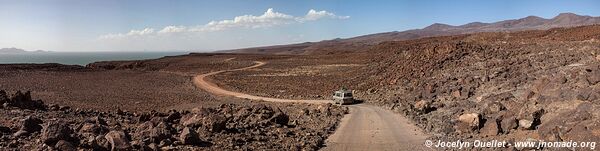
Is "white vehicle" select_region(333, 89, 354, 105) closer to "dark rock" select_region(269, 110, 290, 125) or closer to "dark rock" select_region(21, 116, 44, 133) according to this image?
"dark rock" select_region(269, 110, 290, 125)

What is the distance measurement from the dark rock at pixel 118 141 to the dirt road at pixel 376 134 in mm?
7854

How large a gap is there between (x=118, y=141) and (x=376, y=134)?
38.4 ft

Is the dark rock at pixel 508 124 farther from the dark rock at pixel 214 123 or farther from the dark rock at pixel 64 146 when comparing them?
the dark rock at pixel 64 146

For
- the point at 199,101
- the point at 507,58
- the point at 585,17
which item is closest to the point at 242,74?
the point at 199,101

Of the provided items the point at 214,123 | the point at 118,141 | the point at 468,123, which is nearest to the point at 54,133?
Answer: the point at 118,141

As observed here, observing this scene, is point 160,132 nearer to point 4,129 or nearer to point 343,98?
point 4,129

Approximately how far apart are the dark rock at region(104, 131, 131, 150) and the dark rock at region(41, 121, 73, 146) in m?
1.09

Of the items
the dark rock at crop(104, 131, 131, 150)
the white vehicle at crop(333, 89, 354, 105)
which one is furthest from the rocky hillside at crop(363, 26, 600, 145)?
the dark rock at crop(104, 131, 131, 150)

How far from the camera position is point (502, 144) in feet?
58.1

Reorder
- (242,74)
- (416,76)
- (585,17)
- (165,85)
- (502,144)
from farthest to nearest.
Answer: (585,17)
(242,74)
(165,85)
(416,76)
(502,144)

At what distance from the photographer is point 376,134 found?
22.2 m

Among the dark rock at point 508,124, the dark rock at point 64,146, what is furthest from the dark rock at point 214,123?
the dark rock at point 508,124

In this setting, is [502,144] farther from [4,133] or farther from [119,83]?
[119,83]

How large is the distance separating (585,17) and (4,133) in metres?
212
